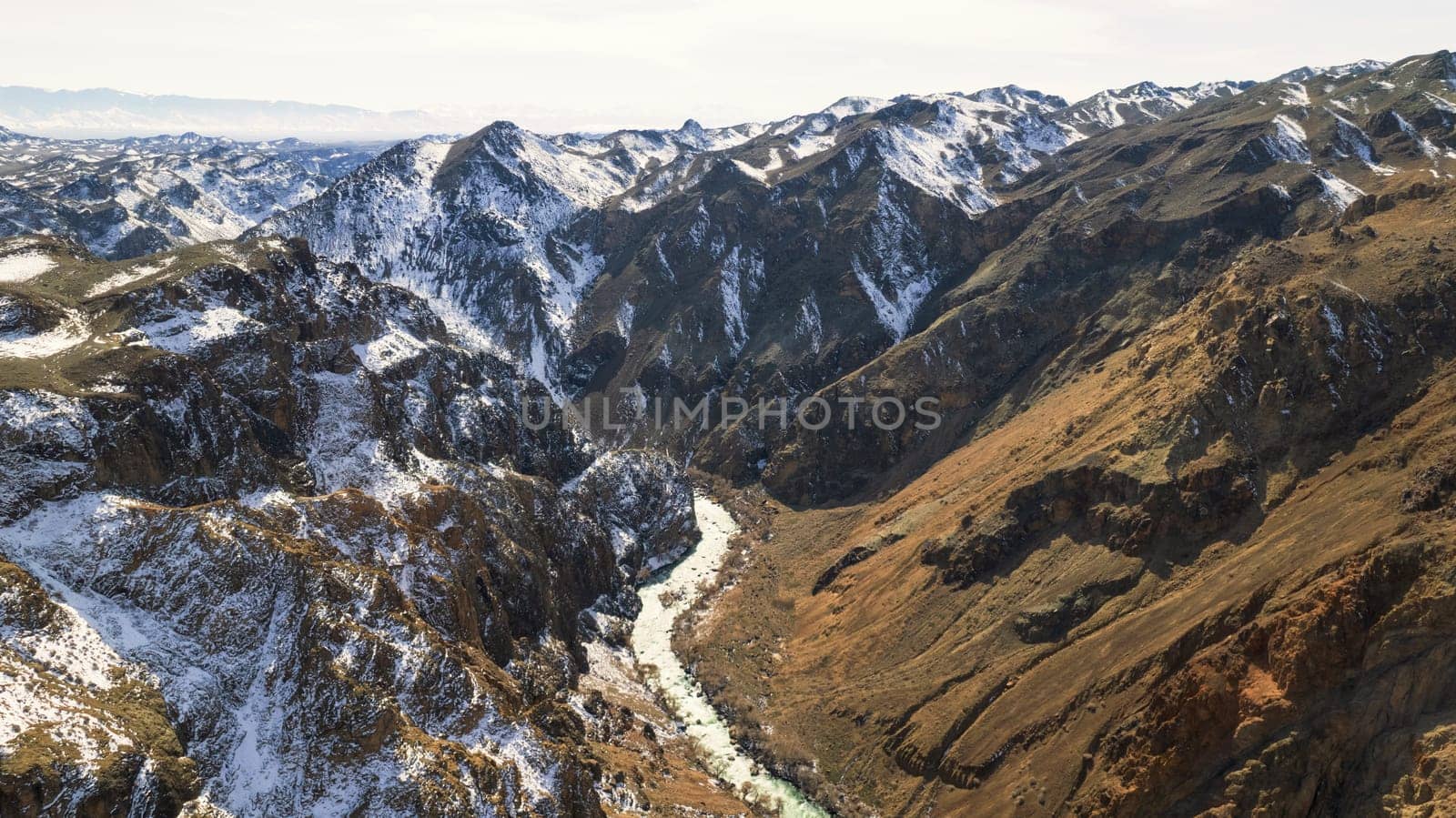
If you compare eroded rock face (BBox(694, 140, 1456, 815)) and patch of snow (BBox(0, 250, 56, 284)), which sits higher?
patch of snow (BBox(0, 250, 56, 284))

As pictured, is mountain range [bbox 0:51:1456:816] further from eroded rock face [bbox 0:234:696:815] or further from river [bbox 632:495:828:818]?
river [bbox 632:495:828:818]

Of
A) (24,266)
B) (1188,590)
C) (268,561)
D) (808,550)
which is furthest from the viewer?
(808,550)

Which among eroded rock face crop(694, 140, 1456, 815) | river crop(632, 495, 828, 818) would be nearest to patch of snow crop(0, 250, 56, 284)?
river crop(632, 495, 828, 818)

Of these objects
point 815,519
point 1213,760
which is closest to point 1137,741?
point 1213,760

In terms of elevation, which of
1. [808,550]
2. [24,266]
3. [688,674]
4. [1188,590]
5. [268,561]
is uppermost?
[24,266]

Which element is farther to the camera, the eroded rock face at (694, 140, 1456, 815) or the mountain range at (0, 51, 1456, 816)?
the eroded rock face at (694, 140, 1456, 815)

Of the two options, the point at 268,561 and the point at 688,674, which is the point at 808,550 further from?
the point at 268,561

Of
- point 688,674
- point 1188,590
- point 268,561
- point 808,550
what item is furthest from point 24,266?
point 1188,590
